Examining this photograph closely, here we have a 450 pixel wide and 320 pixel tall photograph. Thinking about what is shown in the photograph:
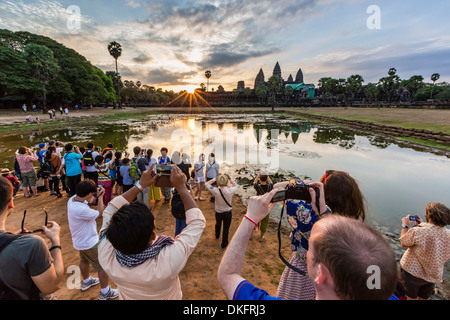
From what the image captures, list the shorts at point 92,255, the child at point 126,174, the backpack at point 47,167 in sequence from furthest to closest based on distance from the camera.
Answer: the backpack at point 47,167 < the child at point 126,174 < the shorts at point 92,255

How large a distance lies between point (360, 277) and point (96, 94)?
54.5m

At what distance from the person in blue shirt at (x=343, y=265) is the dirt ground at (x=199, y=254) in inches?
112

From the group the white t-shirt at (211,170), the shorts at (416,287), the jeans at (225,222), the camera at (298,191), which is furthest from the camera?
the white t-shirt at (211,170)

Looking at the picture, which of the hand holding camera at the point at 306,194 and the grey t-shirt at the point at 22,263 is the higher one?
the hand holding camera at the point at 306,194

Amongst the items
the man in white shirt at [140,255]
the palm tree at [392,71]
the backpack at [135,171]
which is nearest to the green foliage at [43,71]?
the backpack at [135,171]

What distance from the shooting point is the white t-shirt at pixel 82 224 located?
2852 millimetres

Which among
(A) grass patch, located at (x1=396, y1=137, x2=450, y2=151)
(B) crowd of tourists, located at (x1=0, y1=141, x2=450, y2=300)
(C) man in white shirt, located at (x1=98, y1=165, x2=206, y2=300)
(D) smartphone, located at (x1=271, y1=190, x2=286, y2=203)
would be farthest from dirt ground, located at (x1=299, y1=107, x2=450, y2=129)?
(C) man in white shirt, located at (x1=98, y1=165, x2=206, y2=300)

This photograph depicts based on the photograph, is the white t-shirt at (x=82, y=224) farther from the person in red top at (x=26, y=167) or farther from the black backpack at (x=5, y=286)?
the person in red top at (x=26, y=167)

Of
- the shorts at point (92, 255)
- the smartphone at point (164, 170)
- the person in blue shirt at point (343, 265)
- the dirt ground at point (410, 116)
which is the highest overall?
the dirt ground at point (410, 116)

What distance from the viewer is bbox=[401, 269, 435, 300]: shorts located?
2.72 meters

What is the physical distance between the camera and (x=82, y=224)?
296 centimetres

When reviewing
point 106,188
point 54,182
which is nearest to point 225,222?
point 106,188

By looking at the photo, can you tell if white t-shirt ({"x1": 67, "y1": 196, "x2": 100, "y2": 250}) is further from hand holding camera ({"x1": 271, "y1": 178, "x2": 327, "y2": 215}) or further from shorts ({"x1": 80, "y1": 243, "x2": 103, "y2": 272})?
hand holding camera ({"x1": 271, "y1": 178, "x2": 327, "y2": 215})

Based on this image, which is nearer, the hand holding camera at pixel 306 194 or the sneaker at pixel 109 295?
the hand holding camera at pixel 306 194
